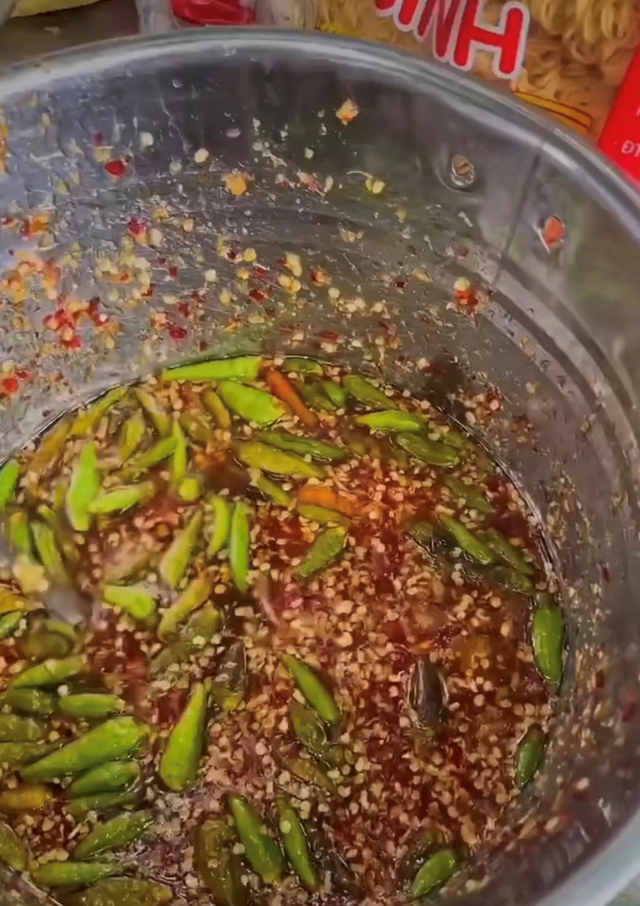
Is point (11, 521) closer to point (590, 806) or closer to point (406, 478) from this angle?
point (406, 478)

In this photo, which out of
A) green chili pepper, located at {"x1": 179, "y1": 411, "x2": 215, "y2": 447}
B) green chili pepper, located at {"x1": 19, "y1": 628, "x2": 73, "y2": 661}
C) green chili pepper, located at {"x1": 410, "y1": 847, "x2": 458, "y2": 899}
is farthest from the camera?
green chili pepper, located at {"x1": 179, "y1": 411, "x2": 215, "y2": 447}

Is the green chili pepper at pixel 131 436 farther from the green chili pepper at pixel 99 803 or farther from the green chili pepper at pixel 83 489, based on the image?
the green chili pepper at pixel 99 803

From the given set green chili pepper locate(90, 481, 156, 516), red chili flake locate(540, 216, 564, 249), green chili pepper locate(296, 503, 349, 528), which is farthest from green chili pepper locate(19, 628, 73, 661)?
red chili flake locate(540, 216, 564, 249)

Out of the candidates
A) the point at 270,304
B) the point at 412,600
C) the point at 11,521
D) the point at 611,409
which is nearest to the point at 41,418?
the point at 11,521

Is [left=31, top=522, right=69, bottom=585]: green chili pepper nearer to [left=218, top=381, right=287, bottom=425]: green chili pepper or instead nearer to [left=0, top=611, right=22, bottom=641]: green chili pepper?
[left=0, top=611, right=22, bottom=641]: green chili pepper

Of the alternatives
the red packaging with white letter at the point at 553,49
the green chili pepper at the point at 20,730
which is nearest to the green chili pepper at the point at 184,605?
the green chili pepper at the point at 20,730

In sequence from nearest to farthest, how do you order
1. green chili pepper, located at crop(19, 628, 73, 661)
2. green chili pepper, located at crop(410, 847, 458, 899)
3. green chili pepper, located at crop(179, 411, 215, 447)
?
green chili pepper, located at crop(410, 847, 458, 899)
green chili pepper, located at crop(19, 628, 73, 661)
green chili pepper, located at crop(179, 411, 215, 447)
